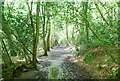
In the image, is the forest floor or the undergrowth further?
the forest floor

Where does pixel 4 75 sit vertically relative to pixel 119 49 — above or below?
below

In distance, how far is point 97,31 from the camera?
6473mm

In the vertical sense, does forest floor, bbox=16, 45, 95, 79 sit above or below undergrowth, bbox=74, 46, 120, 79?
below

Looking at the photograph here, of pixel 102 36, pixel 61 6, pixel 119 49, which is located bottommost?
pixel 119 49

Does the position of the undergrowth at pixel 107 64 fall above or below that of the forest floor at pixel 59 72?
above

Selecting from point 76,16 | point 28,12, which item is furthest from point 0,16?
point 76,16

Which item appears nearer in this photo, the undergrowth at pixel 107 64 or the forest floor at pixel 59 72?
the undergrowth at pixel 107 64

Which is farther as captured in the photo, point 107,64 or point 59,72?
point 59,72

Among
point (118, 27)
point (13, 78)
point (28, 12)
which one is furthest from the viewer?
point (28, 12)

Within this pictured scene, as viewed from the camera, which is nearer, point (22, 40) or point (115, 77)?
point (115, 77)

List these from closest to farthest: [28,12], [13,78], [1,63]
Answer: [13,78], [1,63], [28,12]

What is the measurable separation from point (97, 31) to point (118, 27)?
1501mm

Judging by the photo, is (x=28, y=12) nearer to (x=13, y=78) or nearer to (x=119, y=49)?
(x=13, y=78)

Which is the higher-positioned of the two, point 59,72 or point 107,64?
point 107,64
